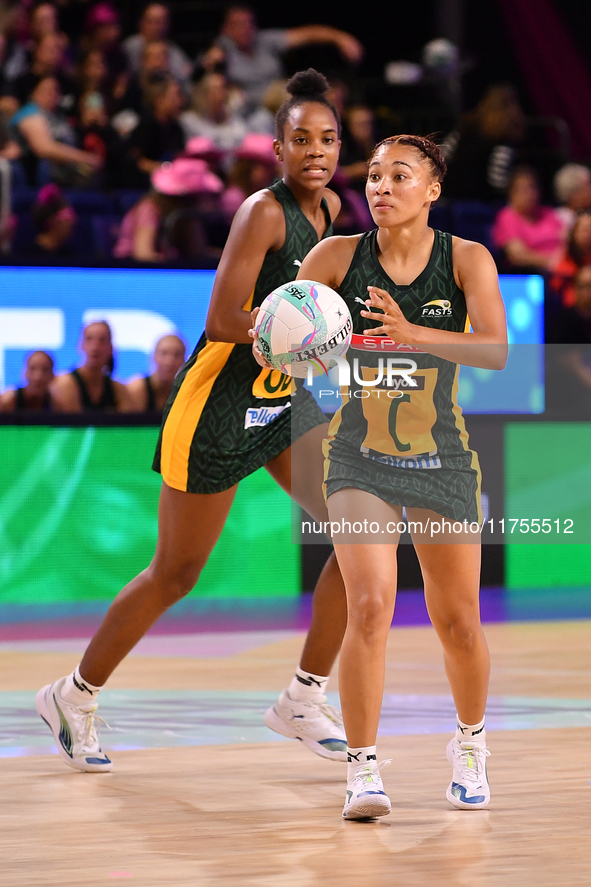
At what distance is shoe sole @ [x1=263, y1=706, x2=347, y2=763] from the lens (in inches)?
168

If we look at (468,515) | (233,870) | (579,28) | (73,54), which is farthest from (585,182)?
(233,870)

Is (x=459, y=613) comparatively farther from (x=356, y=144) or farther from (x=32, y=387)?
(x=356, y=144)

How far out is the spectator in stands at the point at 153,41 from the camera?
10.4 m

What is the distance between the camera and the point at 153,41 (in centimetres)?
1044

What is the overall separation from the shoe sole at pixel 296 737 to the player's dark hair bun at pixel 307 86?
1977 mm

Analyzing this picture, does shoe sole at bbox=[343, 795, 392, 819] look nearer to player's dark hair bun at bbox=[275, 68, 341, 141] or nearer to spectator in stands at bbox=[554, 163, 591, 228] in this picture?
player's dark hair bun at bbox=[275, 68, 341, 141]

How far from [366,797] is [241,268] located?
155 centimetres

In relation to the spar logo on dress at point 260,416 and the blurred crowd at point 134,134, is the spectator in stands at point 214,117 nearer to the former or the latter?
the blurred crowd at point 134,134

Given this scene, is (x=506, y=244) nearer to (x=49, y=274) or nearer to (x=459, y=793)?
(x=49, y=274)

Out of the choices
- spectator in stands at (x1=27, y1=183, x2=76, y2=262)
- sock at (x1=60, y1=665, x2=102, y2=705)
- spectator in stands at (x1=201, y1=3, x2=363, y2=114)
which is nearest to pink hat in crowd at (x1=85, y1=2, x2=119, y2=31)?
spectator in stands at (x1=201, y1=3, x2=363, y2=114)

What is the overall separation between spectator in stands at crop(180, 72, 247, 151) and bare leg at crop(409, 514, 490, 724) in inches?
280

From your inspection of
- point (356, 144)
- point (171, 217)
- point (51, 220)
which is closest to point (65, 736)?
point (51, 220)

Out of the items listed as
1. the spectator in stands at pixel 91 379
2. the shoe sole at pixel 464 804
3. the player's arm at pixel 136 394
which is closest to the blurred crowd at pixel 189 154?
the spectator in stands at pixel 91 379

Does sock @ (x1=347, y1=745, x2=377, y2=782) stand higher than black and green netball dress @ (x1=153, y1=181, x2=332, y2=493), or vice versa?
black and green netball dress @ (x1=153, y1=181, x2=332, y2=493)
